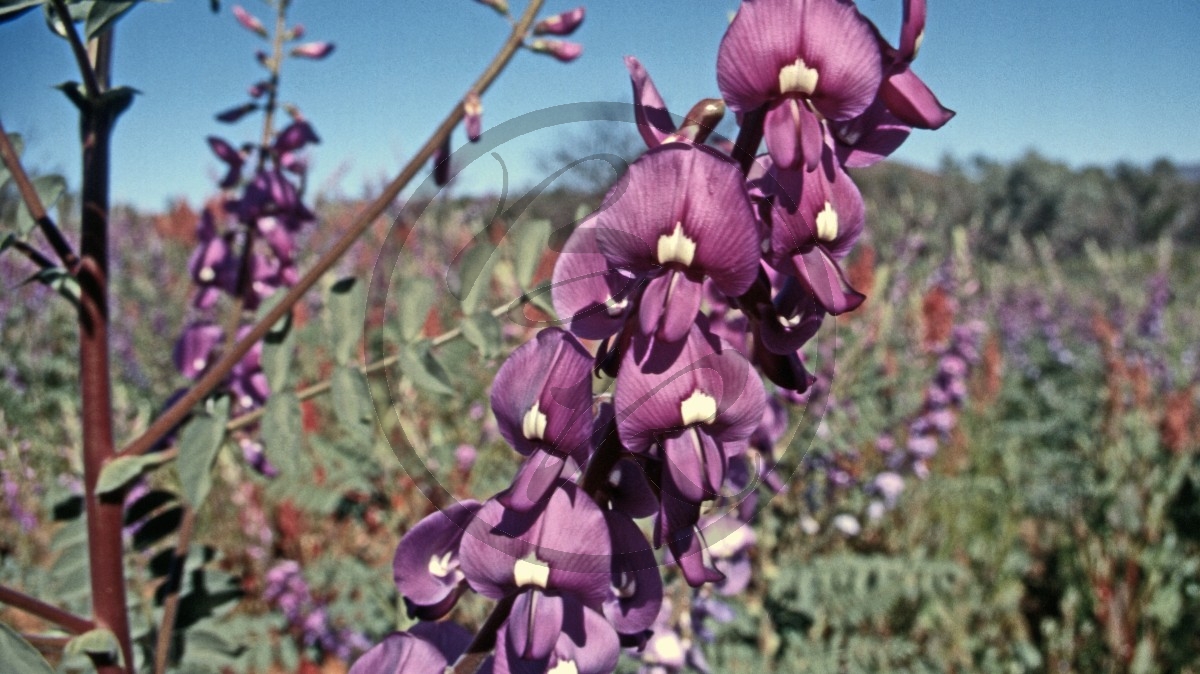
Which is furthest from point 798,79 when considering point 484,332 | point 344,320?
point 344,320

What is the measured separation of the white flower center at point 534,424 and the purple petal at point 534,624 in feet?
0.40

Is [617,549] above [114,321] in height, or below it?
above

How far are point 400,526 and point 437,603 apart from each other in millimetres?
1990

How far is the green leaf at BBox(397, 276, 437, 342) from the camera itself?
1009 mm

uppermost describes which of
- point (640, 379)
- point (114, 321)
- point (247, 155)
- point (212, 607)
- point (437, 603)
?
point (640, 379)

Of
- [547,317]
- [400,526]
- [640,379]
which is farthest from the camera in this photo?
[400,526]

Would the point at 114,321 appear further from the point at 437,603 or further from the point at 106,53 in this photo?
the point at 437,603

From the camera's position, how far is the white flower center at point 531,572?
562 mm

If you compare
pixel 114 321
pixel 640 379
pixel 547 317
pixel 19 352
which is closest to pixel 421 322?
pixel 547 317

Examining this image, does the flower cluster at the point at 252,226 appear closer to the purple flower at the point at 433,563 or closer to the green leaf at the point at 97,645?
the green leaf at the point at 97,645

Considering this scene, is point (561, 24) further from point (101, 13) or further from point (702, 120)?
point (702, 120)

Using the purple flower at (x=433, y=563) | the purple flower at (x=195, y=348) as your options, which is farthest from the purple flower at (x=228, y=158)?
the purple flower at (x=433, y=563)

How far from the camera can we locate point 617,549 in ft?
1.88

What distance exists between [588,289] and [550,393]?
0.25 feet
